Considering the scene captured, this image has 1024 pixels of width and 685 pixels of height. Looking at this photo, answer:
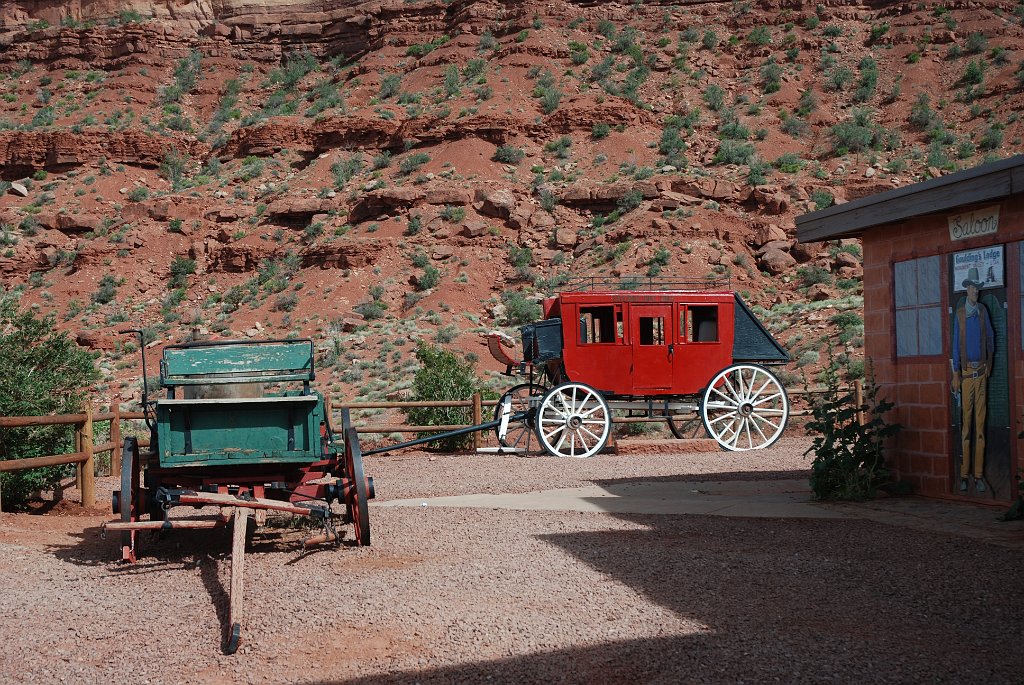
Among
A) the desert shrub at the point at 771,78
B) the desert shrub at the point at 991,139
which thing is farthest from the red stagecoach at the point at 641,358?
the desert shrub at the point at 771,78

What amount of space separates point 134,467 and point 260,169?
137ft

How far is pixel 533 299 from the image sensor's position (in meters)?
37.4

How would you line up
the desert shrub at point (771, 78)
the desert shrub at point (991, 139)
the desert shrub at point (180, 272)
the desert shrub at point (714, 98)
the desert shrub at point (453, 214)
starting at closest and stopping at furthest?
1. the desert shrub at point (453, 214)
2. the desert shrub at point (991, 139)
3. the desert shrub at point (180, 272)
4. the desert shrub at point (714, 98)
5. the desert shrub at point (771, 78)

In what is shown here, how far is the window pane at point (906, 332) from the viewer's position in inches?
408

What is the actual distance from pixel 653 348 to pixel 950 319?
7202 mm

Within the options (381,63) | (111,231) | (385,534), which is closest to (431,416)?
(385,534)

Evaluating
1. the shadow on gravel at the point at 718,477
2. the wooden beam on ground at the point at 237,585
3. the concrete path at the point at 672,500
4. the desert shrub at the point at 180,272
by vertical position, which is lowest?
the shadow on gravel at the point at 718,477

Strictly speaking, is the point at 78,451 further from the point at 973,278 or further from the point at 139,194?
the point at 139,194

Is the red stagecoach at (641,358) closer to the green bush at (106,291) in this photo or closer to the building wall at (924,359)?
the building wall at (924,359)

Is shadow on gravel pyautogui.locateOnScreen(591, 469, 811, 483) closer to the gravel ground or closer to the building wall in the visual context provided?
the building wall

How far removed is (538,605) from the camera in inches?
243

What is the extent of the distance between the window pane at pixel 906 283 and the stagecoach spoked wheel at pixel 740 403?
638 centimetres

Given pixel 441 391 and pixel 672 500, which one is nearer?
pixel 672 500

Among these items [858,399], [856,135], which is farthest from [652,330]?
[856,135]
